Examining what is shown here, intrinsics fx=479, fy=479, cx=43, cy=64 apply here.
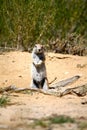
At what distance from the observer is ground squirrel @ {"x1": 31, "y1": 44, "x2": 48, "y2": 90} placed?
10672 mm

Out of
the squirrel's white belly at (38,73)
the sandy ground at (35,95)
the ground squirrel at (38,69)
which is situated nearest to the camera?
the sandy ground at (35,95)

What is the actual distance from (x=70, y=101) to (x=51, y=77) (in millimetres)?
3176

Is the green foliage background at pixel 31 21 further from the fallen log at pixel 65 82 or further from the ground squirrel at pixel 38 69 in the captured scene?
the ground squirrel at pixel 38 69

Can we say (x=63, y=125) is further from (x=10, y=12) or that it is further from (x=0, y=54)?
(x=10, y=12)

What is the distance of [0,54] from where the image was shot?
527 inches

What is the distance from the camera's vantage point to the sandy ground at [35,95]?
717 cm

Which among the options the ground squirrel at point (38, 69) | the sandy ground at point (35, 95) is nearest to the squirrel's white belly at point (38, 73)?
the ground squirrel at point (38, 69)

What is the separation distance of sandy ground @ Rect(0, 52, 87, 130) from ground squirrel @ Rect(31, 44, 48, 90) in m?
0.55

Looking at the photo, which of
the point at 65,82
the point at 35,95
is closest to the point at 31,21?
the point at 65,82

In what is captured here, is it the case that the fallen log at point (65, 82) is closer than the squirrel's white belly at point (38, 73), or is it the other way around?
the squirrel's white belly at point (38, 73)

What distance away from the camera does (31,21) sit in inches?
554

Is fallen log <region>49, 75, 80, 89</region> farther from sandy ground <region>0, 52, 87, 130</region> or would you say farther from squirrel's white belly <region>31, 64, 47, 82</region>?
squirrel's white belly <region>31, 64, 47, 82</region>

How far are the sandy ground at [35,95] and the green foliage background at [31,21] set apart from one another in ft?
3.54

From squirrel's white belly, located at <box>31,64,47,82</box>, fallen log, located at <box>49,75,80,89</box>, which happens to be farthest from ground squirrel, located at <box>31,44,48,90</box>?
fallen log, located at <box>49,75,80,89</box>
